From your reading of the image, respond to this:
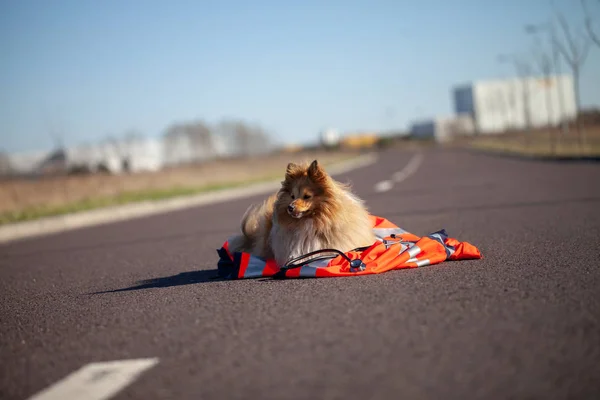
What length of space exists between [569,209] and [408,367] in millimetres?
9824

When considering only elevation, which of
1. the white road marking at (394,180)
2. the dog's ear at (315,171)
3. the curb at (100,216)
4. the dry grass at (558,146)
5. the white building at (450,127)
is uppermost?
the dog's ear at (315,171)

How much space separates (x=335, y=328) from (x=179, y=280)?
3605mm

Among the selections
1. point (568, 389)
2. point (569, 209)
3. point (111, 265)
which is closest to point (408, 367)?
point (568, 389)

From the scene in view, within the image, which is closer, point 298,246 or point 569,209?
point 298,246

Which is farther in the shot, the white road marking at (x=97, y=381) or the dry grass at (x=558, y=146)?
the dry grass at (x=558, y=146)

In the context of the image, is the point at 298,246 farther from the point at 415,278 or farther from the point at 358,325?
the point at 358,325

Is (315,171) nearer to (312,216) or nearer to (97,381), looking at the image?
(312,216)

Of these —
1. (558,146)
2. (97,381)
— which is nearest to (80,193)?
(97,381)

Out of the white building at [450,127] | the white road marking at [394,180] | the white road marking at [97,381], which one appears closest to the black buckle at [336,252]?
the white road marking at [97,381]

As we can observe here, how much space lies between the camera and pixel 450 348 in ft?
13.5

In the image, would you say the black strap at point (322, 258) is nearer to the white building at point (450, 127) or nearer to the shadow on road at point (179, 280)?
the shadow on road at point (179, 280)

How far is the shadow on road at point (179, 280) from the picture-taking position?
301 inches

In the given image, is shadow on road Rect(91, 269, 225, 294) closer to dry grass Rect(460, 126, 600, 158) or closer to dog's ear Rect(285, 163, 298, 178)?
dog's ear Rect(285, 163, 298, 178)

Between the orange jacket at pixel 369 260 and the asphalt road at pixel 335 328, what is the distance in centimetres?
17
